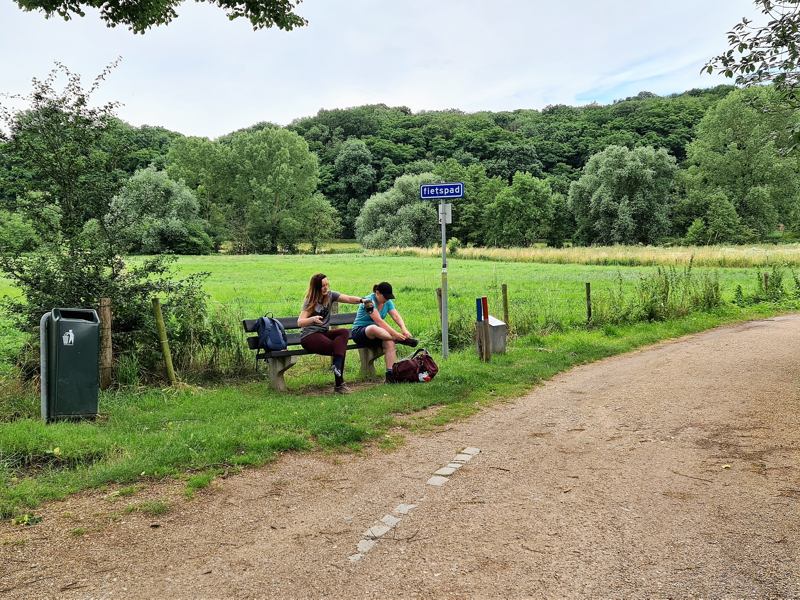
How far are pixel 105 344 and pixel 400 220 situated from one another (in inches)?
2565

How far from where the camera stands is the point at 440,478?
15.7 feet

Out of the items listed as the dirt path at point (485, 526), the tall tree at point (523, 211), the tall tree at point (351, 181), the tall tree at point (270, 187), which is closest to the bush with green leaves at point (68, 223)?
the dirt path at point (485, 526)

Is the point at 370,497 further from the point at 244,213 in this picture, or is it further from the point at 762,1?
the point at 244,213

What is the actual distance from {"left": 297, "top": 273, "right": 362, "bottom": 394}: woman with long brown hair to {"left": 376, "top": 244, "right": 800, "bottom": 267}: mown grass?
22308mm

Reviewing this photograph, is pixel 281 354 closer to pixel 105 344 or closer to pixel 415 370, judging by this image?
pixel 415 370

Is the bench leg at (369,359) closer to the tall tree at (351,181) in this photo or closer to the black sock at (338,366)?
the black sock at (338,366)

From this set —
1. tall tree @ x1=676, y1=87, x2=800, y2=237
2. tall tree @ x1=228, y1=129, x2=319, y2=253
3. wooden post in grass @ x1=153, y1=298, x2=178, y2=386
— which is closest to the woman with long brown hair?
wooden post in grass @ x1=153, y1=298, x2=178, y2=386

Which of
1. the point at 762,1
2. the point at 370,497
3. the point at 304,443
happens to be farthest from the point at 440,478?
the point at 762,1

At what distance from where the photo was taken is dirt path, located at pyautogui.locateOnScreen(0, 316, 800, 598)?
3.17 metres

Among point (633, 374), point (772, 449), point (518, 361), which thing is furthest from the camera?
point (518, 361)

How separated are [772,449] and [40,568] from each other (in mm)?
5824

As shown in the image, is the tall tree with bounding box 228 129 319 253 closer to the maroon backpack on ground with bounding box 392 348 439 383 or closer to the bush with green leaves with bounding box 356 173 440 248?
the bush with green leaves with bounding box 356 173 440 248

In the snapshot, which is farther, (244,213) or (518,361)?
(244,213)

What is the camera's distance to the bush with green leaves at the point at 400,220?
69938 mm
